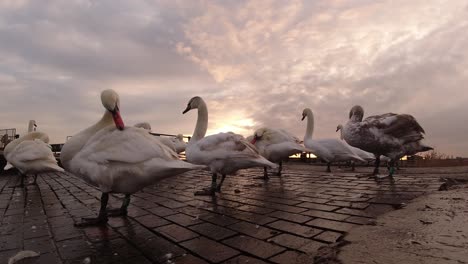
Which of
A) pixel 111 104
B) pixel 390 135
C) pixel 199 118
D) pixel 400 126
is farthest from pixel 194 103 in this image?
pixel 400 126

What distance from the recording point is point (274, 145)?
8430 mm

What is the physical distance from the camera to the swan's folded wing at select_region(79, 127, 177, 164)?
11.7ft

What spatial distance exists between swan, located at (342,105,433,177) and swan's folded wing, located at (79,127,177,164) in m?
5.42

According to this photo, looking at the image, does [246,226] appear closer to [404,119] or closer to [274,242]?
[274,242]

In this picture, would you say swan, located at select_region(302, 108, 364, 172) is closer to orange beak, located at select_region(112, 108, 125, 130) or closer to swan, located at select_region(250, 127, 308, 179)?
swan, located at select_region(250, 127, 308, 179)

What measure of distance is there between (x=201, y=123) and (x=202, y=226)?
3.96 meters

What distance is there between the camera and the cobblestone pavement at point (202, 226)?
2.55 m

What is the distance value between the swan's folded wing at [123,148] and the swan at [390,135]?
5.42m

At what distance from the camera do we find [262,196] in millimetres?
5230

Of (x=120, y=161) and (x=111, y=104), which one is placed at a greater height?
(x=111, y=104)

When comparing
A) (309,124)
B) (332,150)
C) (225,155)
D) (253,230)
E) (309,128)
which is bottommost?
(253,230)

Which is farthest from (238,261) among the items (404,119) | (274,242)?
(404,119)

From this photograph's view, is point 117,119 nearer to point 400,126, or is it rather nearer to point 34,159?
point 34,159

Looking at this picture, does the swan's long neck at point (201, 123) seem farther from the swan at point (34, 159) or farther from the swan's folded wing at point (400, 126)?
the swan's folded wing at point (400, 126)
